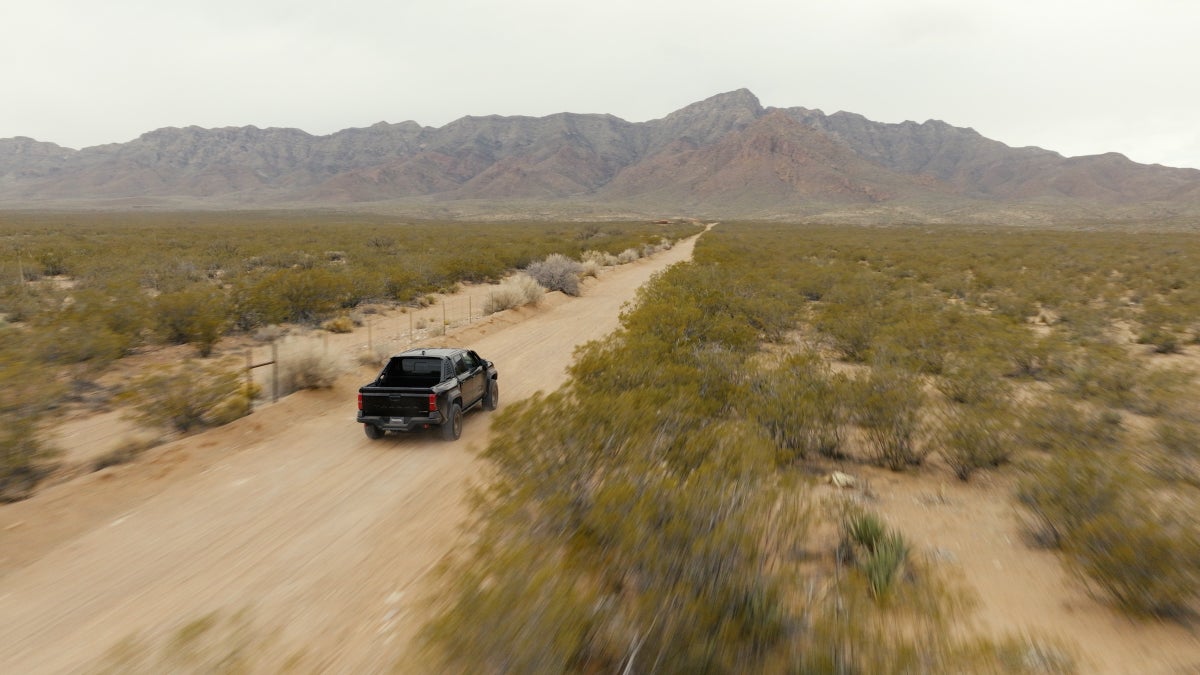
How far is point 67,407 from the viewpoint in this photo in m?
9.77

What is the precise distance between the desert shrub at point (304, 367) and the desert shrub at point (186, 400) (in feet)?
3.63

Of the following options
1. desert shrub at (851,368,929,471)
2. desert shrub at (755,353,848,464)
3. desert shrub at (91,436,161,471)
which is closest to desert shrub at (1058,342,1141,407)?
desert shrub at (851,368,929,471)

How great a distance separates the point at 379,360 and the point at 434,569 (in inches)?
362

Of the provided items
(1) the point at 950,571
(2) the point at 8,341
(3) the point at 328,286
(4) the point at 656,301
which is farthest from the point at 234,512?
(3) the point at 328,286

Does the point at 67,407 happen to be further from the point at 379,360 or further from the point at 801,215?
the point at 801,215

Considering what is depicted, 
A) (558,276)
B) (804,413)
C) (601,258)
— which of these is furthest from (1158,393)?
(601,258)

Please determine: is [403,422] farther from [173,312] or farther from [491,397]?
[173,312]

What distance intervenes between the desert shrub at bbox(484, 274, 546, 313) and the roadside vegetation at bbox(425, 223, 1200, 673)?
8.64 meters

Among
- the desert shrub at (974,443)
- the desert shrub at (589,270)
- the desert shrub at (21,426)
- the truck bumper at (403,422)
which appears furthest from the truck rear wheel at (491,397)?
the desert shrub at (589,270)

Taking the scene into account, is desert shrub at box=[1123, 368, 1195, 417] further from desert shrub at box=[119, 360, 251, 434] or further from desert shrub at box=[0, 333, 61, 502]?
desert shrub at box=[0, 333, 61, 502]

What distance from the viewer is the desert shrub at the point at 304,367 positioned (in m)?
10.9

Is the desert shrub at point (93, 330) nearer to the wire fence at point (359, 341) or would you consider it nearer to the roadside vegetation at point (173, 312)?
the roadside vegetation at point (173, 312)

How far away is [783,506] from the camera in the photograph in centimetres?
465

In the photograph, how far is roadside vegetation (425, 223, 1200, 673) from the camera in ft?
11.1
